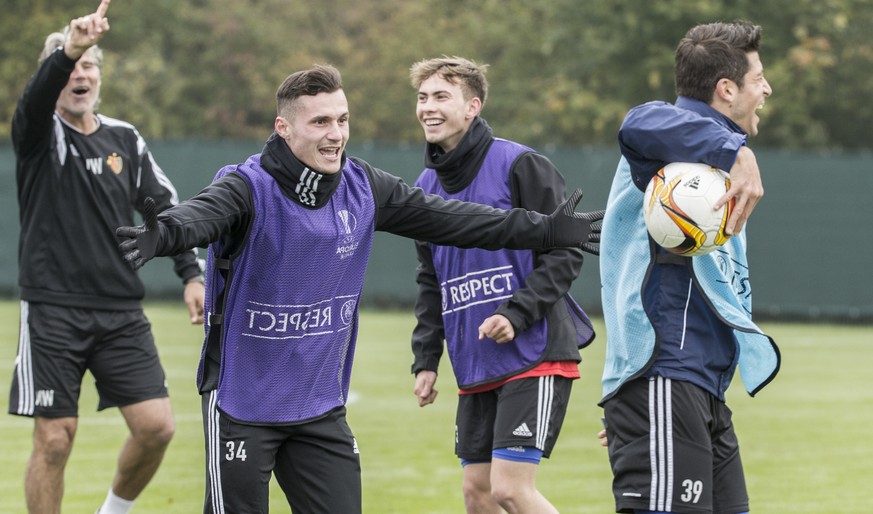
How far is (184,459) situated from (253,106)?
2800 cm

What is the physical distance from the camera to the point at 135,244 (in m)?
4.31

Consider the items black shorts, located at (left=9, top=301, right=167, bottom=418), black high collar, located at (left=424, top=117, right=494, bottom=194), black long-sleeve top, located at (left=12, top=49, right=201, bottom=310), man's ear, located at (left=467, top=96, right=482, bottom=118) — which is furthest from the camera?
black long-sleeve top, located at (left=12, top=49, right=201, bottom=310)

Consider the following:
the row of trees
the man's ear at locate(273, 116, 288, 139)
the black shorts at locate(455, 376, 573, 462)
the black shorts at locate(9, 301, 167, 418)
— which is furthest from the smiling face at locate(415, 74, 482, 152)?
the row of trees

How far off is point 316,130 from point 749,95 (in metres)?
1.60

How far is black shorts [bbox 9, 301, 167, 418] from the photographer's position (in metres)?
7.00

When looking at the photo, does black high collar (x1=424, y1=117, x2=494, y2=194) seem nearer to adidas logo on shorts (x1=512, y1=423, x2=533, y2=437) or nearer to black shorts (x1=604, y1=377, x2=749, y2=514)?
adidas logo on shorts (x1=512, y1=423, x2=533, y2=437)

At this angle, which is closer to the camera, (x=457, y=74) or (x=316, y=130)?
(x=316, y=130)

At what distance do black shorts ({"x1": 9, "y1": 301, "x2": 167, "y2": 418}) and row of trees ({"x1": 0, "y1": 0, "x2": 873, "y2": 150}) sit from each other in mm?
19962

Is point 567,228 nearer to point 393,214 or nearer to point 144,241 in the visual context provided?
point 393,214

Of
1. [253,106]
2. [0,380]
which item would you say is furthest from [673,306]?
[253,106]

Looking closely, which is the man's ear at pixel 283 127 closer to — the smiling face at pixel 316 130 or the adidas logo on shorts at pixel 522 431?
the smiling face at pixel 316 130

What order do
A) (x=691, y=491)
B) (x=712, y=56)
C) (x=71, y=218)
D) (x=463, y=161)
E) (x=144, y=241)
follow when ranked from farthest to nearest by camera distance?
(x=71, y=218) < (x=463, y=161) < (x=712, y=56) < (x=691, y=491) < (x=144, y=241)

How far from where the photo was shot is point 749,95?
16.3 feet

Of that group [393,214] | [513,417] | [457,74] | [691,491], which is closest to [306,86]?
[393,214]
